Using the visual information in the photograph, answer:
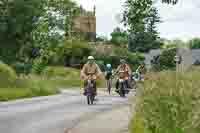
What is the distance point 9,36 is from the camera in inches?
2741

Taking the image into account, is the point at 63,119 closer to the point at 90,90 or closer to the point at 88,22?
the point at 90,90

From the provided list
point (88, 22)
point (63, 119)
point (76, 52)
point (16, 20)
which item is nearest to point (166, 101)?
point (63, 119)

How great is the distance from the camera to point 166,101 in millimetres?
9578

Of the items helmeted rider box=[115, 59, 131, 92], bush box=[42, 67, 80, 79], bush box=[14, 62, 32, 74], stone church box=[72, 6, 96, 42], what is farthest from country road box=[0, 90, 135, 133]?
stone church box=[72, 6, 96, 42]

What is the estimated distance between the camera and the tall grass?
8617mm

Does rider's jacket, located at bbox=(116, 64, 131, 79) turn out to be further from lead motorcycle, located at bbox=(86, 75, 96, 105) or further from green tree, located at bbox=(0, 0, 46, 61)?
green tree, located at bbox=(0, 0, 46, 61)

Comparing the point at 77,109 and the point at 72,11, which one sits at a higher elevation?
the point at 72,11

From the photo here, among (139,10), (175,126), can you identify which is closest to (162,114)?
(175,126)

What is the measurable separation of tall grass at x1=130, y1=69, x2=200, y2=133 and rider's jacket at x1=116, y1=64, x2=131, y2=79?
50.3 feet

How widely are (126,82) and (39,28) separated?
49.2 m

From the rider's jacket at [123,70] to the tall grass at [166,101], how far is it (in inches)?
603

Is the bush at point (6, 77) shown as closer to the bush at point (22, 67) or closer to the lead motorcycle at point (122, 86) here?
the lead motorcycle at point (122, 86)

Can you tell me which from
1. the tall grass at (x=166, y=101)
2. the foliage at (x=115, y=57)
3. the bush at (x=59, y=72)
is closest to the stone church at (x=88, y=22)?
the foliage at (x=115, y=57)

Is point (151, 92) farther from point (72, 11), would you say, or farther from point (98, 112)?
point (72, 11)
